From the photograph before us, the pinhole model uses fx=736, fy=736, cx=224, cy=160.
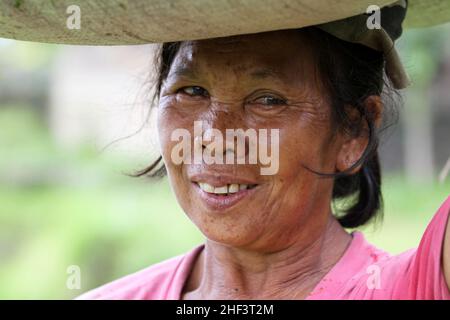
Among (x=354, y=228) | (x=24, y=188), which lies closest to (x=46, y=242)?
(x=24, y=188)

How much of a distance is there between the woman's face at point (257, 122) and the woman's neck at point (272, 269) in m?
0.11

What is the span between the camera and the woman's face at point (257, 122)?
1714 mm

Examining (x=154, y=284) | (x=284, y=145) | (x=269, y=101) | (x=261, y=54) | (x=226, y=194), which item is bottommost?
(x=154, y=284)

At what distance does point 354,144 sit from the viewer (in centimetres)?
185

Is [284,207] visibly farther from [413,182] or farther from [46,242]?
[413,182]

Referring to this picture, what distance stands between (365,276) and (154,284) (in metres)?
0.64

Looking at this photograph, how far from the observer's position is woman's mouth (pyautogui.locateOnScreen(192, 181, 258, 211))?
68.4 inches

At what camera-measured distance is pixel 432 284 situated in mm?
1500

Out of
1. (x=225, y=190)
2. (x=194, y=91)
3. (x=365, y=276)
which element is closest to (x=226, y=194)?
(x=225, y=190)

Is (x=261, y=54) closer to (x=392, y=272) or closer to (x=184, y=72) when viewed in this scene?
(x=184, y=72)

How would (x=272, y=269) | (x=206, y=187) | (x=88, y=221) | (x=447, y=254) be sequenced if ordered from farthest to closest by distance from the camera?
(x=88, y=221) < (x=272, y=269) < (x=206, y=187) < (x=447, y=254)

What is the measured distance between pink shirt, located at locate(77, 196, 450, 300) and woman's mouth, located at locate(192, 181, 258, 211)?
11.3 inches
